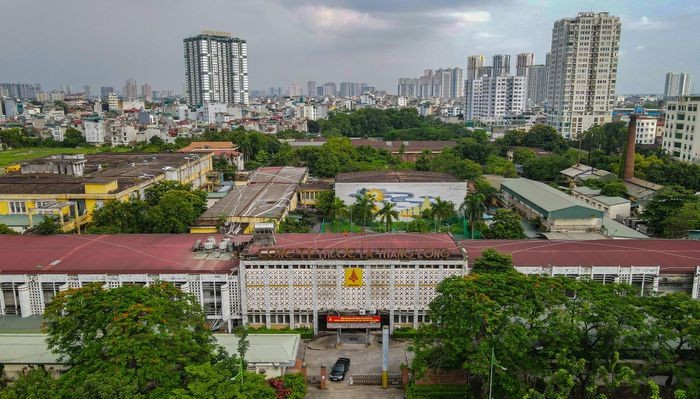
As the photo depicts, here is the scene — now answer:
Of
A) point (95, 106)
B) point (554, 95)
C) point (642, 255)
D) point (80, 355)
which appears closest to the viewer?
point (80, 355)

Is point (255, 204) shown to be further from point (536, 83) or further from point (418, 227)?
point (536, 83)

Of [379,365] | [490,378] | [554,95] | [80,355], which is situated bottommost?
[379,365]

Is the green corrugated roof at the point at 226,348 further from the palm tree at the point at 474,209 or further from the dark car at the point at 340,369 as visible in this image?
the palm tree at the point at 474,209

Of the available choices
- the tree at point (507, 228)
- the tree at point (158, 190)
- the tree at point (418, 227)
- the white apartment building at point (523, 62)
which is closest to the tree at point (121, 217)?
the tree at point (158, 190)

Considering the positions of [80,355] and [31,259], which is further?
[31,259]

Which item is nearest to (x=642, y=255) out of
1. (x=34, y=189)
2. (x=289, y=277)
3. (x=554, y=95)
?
(x=289, y=277)

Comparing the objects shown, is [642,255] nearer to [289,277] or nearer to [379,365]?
[379,365]

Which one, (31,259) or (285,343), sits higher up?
(31,259)

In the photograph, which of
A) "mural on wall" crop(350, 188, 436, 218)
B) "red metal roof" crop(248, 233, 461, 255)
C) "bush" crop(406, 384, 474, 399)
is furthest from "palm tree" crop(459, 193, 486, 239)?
"bush" crop(406, 384, 474, 399)
